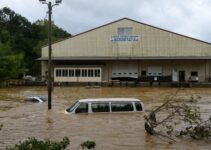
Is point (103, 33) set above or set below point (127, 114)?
above

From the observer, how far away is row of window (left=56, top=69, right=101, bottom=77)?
267ft

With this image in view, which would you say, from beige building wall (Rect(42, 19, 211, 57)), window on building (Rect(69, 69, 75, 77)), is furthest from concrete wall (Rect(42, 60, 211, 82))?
window on building (Rect(69, 69, 75, 77))

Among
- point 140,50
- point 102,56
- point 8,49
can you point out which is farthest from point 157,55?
point 8,49

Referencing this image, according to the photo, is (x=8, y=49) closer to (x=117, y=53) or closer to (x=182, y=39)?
(x=117, y=53)

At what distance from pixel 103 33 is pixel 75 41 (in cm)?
488

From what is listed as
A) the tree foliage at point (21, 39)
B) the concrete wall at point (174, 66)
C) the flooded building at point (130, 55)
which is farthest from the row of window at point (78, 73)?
the tree foliage at point (21, 39)

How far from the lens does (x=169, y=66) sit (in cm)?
8219

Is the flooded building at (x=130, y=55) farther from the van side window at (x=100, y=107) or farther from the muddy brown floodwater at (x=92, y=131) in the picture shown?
the van side window at (x=100, y=107)

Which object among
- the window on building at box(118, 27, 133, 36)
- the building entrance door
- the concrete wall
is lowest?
the building entrance door

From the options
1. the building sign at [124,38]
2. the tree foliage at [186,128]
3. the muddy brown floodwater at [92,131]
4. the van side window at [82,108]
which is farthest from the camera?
the building sign at [124,38]

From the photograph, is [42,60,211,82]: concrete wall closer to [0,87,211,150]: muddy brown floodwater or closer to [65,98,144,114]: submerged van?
[0,87,211,150]: muddy brown floodwater

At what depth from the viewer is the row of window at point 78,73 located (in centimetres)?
8131

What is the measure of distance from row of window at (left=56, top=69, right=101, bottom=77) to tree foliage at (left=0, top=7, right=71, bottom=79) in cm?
672

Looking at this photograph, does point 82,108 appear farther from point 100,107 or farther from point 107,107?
point 107,107
